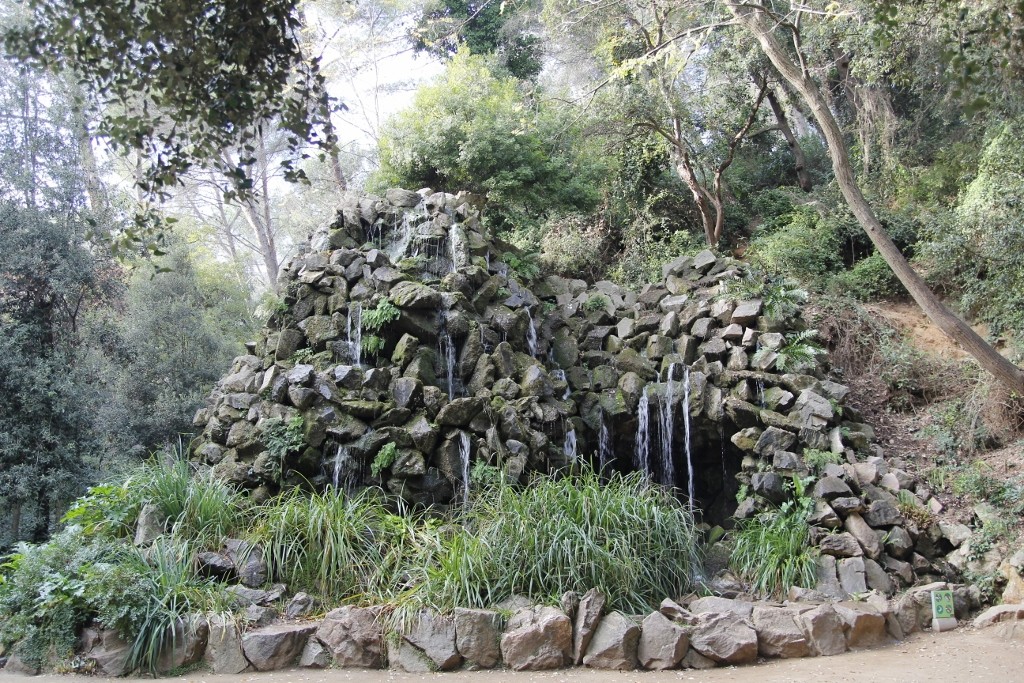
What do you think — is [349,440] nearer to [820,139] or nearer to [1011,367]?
[1011,367]

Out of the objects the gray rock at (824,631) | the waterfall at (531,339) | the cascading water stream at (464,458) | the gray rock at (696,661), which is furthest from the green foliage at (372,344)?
the gray rock at (824,631)

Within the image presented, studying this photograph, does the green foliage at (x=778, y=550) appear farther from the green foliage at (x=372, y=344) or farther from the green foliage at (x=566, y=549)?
the green foliage at (x=372, y=344)

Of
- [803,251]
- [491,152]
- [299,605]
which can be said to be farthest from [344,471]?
[803,251]

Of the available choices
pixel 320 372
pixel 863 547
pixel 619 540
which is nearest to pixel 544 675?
pixel 619 540

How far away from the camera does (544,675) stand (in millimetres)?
4961

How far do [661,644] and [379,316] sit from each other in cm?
445

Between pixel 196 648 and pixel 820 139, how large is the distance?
18.1 meters

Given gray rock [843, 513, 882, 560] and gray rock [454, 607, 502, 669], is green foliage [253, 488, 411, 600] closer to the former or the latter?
gray rock [454, 607, 502, 669]

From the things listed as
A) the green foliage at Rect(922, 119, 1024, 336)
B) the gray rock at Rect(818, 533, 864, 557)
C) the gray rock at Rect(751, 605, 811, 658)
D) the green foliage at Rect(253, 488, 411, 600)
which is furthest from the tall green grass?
the green foliage at Rect(922, 119, 1024, 336)

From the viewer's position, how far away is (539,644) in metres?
5.12

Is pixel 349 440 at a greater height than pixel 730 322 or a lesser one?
lesser

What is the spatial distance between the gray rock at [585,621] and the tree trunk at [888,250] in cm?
472

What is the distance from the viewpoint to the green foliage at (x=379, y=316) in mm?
8000

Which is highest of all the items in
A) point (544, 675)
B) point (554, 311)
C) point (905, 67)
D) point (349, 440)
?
point (905, 67)
